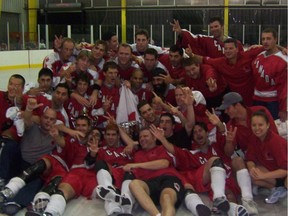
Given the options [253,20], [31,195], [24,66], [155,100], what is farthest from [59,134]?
[253,20]


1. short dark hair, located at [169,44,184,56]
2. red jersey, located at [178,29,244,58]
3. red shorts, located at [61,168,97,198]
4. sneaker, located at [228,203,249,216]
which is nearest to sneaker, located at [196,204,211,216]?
sneaker, located at [228,203,249,216]

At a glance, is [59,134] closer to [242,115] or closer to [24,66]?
[242,115]

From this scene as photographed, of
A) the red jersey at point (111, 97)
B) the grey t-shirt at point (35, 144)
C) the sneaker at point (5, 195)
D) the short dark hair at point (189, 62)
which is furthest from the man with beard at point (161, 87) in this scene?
the sneaker at point (5, 195)

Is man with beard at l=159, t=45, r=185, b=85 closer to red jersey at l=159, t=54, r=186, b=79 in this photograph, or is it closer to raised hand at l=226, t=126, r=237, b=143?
red jersey at l=159, t=54, r=186, b=79

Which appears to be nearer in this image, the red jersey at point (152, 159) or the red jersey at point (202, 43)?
the red jersey at point (152, 159)

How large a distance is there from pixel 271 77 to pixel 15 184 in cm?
259

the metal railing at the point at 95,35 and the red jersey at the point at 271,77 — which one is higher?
the metal railing at the point at 95,35

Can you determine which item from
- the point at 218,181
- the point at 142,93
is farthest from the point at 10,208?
the point at 142,93

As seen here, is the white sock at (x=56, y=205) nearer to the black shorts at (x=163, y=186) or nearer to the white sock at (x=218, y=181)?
the black shorts at (x=163, y=186)

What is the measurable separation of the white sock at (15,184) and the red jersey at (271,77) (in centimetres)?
246

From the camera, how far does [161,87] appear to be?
4.86 metres

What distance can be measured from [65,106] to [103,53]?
2.97 ft

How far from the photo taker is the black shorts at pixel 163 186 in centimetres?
329

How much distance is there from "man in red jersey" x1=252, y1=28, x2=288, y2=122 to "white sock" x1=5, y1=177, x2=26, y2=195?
2.40m
